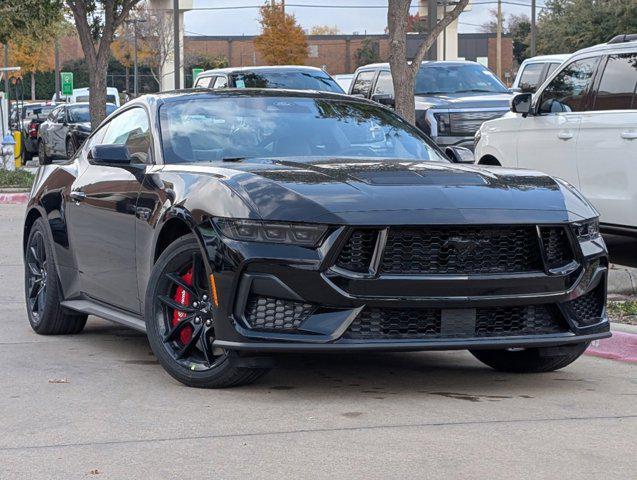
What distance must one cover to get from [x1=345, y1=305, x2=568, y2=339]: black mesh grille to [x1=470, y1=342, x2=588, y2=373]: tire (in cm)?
52

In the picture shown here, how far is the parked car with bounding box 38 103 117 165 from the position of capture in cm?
3372

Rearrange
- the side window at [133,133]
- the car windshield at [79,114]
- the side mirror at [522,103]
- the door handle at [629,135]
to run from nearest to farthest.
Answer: the side window at [133,133] → the door handle at [629,135] → the side mirror at [522,103] → the car windshield at [79,114]

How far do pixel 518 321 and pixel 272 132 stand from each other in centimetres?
196

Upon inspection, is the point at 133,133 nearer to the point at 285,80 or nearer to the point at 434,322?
the point at 434,322

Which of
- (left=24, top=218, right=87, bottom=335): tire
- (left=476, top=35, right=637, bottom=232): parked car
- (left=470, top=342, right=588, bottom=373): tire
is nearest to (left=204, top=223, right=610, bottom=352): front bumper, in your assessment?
(left=470, top=342, right=588, bottom=373): tire

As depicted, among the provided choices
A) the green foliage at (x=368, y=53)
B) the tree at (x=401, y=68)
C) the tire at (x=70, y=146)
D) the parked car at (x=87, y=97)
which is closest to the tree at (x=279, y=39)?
the green foliage at (x=368, y=53)

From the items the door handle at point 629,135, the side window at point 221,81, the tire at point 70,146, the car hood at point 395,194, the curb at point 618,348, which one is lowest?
the curb at point 618,348

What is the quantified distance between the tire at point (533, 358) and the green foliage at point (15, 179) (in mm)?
18318

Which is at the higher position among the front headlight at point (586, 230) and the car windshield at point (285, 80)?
the car windshield at point (285, 80)

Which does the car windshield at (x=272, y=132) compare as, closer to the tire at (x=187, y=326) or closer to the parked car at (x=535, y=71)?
the tire at (x=187, y=326)

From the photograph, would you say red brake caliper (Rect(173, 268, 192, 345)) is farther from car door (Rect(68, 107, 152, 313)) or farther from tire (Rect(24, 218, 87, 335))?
tire (Rect(24, 218, 87, 335))

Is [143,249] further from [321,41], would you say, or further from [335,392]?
[321,41]

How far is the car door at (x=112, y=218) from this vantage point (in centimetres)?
736

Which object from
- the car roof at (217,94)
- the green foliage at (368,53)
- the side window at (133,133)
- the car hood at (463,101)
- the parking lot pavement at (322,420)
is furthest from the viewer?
the green foliage at (368,53)
